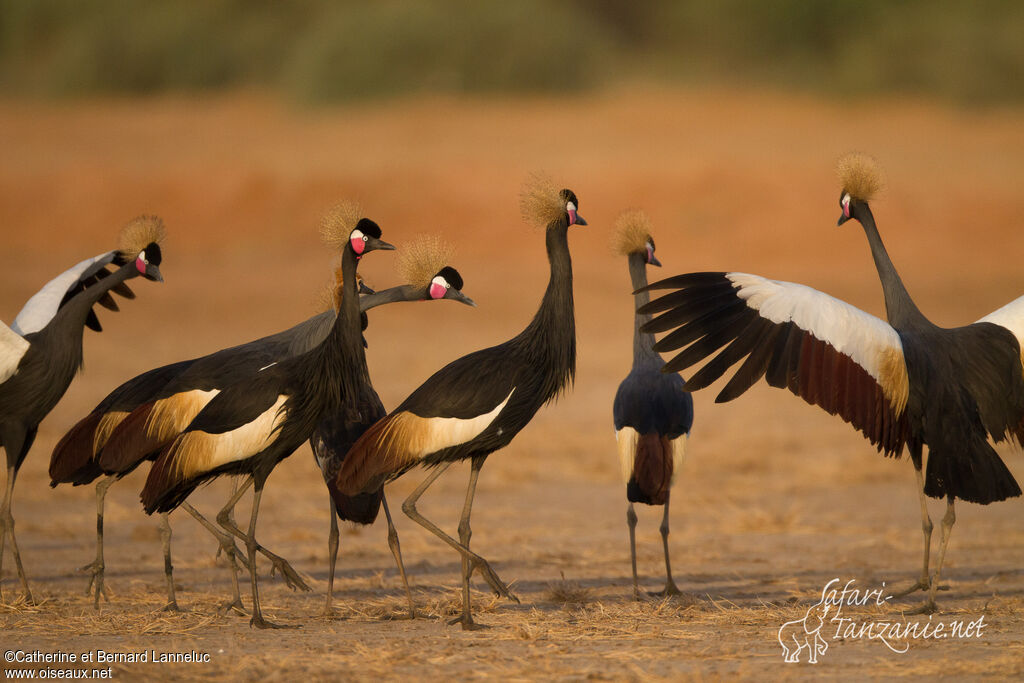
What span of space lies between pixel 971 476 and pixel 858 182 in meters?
1.94

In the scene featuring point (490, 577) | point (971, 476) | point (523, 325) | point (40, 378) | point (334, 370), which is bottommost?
point (490, 577)

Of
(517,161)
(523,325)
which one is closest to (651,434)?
(523,325)

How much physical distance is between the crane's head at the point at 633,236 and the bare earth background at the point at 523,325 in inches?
84.3

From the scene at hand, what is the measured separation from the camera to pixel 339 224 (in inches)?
284

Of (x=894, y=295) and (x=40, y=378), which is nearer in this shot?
(x=894, y=295)

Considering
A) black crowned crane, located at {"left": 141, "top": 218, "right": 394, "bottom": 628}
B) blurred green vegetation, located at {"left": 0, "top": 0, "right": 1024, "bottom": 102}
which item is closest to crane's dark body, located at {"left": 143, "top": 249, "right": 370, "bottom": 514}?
black crowned crane, located at {"left": 141, "top": 218, "right": 394, "bottom": 628}

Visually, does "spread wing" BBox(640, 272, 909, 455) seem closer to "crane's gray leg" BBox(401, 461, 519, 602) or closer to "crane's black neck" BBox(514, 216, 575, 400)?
"crane's black neck" BBox(514, 216, 575, 400)

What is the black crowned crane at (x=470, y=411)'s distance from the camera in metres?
6.66

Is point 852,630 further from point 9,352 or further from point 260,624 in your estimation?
point 9,352

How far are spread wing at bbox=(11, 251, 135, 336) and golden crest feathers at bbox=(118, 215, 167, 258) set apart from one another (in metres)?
0.34

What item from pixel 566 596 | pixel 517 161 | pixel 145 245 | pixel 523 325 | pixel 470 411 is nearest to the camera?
pixel 470 411

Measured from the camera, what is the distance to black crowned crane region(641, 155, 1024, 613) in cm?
661

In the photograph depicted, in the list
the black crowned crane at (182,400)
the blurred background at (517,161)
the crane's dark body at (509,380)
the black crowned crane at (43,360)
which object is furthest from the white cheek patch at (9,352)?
the blurred background at (517,161)

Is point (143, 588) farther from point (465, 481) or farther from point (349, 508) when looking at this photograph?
point (465, 481)
